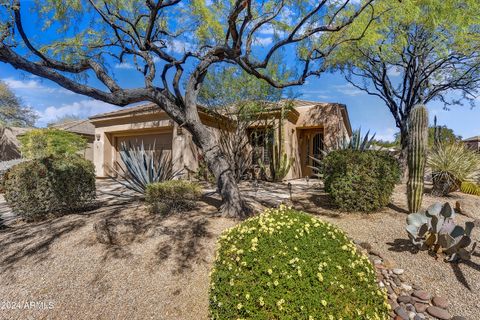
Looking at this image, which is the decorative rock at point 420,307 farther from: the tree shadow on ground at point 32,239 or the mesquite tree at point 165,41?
the tree shadow on ground at point 32,239

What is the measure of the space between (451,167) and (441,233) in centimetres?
585

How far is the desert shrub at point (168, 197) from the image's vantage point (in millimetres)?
6605

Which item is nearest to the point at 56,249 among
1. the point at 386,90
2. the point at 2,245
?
the point at 2,245

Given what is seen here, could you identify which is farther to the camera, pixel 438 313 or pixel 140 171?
pixel 140 171

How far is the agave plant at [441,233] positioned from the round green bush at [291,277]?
6.64ft

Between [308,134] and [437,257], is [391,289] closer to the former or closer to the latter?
[437,257]

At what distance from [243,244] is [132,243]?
9.82 ft

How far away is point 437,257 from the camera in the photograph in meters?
4.37

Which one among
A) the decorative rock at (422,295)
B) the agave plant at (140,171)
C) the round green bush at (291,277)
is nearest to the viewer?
the round green bush at (291,277)

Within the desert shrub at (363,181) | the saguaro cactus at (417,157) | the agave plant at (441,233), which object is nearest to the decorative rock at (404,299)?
the agave plant at (441,233)

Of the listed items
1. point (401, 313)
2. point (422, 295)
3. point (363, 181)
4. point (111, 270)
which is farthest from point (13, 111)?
point (422, 295)

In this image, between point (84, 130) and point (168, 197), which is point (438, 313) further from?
point (84, 130)

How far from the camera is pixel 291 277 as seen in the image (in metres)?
2.68

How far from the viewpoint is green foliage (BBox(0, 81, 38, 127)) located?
30.3m
